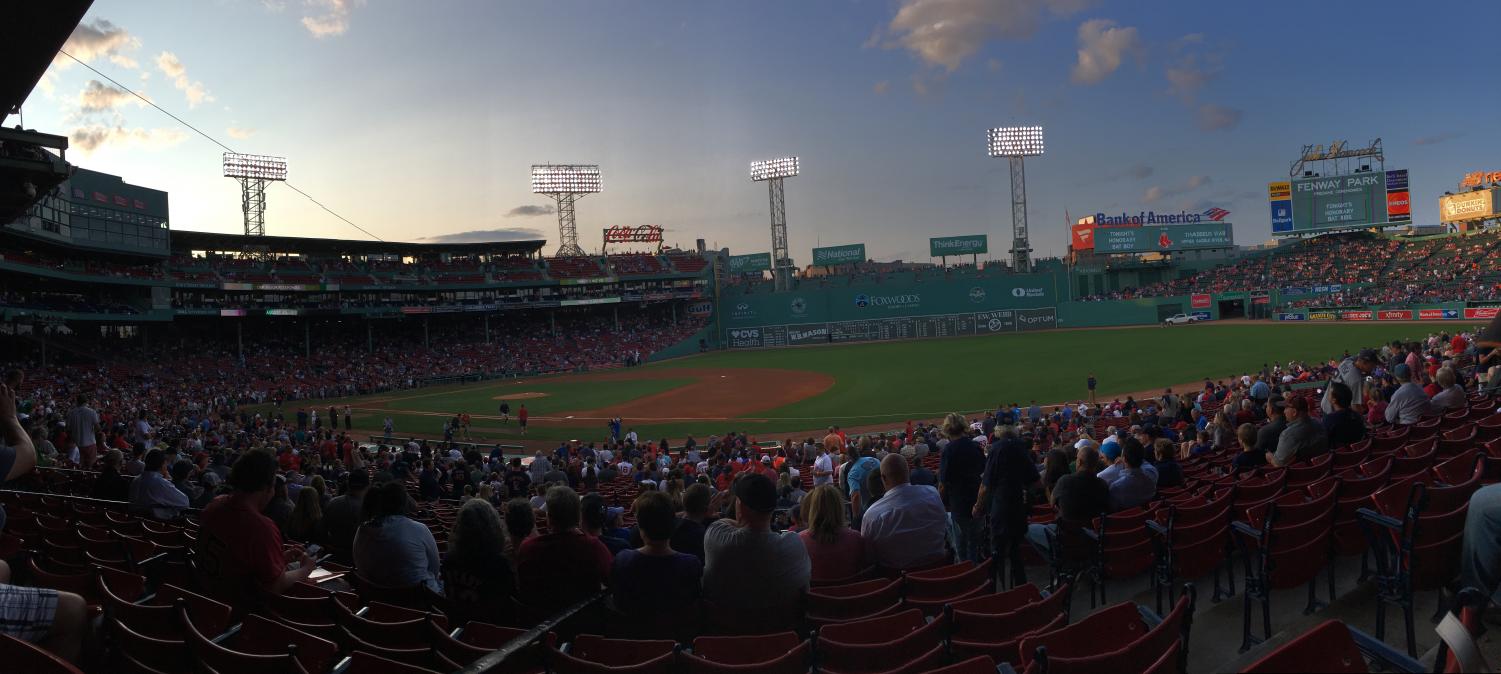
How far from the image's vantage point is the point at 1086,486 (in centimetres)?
607

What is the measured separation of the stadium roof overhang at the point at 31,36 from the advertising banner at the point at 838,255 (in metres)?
74.9

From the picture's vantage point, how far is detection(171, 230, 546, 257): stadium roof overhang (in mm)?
58219

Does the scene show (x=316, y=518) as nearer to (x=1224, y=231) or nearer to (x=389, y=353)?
(x=389, y=353)

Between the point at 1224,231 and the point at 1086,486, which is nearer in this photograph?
the point at 1086,486

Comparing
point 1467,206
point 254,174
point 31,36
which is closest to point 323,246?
point 254,174

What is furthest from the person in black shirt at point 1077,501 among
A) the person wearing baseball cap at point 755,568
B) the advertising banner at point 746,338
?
the advertising banner at point 746,338

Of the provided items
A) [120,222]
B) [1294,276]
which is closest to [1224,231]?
[1294,276]

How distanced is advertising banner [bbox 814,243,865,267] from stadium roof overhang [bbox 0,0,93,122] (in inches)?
2948

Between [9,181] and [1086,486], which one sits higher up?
[9,181]

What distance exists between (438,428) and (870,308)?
147ft

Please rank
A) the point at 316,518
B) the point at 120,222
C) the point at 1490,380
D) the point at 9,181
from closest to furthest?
1. the point at 316,518
2. the point at 9,181
3. the point at 1490,380
4. the point at 120,222

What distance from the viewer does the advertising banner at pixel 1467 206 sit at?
6606 centimetres

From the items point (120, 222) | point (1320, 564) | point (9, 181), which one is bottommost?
point (1320, 564)

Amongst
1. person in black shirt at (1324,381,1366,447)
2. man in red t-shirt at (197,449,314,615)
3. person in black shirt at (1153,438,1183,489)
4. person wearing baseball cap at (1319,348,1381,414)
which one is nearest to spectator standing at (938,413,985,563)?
person in black shirt at (1153,438,1183,489)
